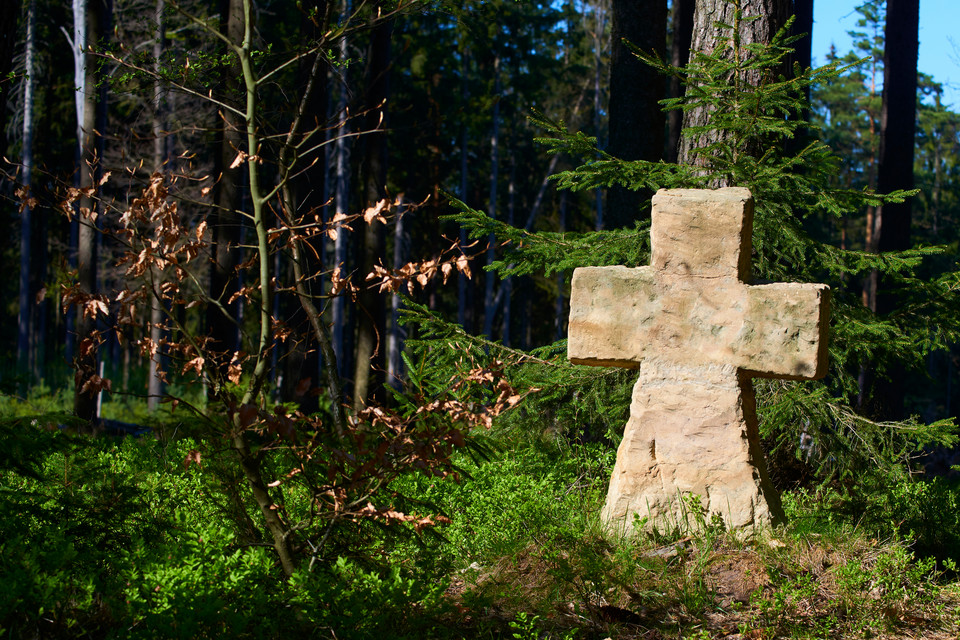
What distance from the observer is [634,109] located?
9.75 metres

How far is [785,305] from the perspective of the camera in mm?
4672

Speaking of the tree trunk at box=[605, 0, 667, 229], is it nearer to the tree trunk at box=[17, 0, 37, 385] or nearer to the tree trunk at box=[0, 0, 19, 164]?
the tree trunk at box=[0, 0, 19, 164]

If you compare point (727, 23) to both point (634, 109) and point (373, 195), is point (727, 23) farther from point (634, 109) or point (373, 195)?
point (373, 195)

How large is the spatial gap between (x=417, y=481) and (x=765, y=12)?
14.6 feet

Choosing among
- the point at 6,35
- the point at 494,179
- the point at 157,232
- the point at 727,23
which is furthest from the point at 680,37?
the point at 494,179

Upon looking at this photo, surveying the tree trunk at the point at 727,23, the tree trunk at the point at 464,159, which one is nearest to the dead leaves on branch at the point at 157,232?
the tree trunk at the point at 727,23

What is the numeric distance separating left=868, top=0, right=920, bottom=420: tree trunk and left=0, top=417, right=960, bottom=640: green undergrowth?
28.0 feet

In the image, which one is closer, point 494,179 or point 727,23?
point 727,23

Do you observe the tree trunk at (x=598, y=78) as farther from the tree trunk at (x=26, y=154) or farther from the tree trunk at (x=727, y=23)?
the tree trunk at (x=727, y=23)

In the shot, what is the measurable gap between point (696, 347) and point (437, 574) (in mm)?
1953

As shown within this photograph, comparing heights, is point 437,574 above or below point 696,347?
below

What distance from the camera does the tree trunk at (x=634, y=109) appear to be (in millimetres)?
9555

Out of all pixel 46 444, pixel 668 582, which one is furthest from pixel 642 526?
pixel 46 444

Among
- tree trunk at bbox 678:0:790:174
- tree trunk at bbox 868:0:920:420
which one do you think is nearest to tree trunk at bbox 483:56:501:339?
tree trunk at bbox 868:0:920:420
